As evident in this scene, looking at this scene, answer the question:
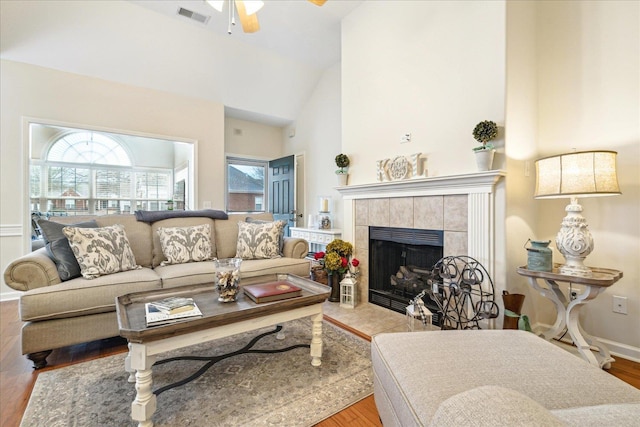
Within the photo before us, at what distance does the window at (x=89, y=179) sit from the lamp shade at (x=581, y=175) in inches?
283

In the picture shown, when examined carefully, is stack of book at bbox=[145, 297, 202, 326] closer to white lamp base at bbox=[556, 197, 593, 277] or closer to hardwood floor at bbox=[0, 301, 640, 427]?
hardwood floor at bbox=[0, 301, 640, 427]

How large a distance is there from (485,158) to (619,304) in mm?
1400

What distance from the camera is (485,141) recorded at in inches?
83.3

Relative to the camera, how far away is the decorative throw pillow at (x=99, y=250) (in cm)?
222

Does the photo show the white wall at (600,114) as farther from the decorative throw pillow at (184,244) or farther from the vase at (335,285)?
the decorative throw pillow at (184,244)

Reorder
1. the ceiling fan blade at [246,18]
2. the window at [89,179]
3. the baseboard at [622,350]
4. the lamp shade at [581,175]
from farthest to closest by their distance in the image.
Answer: the window at [89,179], the ceiling fan blade at [246,18], the baseboard at [622,350], the lamp shade at [581,175]

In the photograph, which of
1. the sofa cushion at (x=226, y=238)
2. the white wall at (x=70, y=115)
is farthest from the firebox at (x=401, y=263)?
the white wall at (x=70, y=115)

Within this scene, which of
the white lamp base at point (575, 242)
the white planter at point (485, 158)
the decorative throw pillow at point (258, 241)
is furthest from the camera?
the decorative throw pillow at point (258, 241)

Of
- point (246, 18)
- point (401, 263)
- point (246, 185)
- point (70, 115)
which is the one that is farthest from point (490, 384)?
point (246, 185)

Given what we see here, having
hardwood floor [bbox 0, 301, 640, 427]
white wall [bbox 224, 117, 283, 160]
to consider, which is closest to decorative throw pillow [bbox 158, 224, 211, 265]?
hardwood floor [bbox 0, 301, 640, 427]

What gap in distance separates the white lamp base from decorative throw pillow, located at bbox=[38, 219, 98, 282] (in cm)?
342

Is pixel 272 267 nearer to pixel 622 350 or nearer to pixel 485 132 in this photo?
pixel 485 132

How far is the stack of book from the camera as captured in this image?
1411 mm

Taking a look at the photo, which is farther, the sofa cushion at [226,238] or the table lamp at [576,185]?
the sofa cushion at [226,238]
